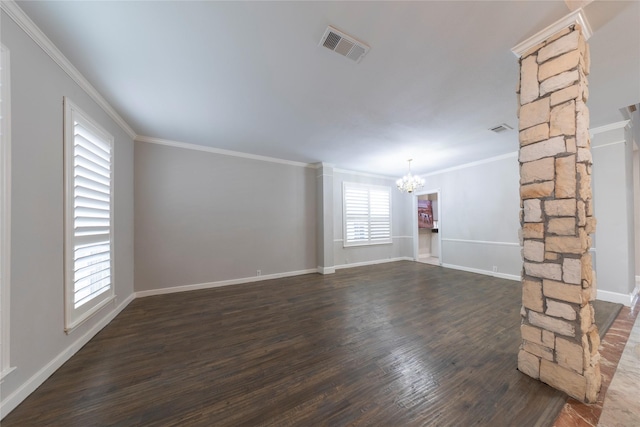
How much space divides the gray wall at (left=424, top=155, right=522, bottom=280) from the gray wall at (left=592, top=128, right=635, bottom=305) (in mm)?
1055

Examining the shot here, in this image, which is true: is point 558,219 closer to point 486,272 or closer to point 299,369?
point 299,369

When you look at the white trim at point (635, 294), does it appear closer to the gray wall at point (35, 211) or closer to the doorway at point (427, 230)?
the doorway at point (427, 230)

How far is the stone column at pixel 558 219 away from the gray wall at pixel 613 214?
9.55ft

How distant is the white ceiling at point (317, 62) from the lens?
1.47m

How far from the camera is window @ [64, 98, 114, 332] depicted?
193cm

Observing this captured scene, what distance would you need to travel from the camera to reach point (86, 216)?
2166mm

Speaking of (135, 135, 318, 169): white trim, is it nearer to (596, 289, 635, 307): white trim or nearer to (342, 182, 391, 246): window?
(342, 182, 391, 246): window

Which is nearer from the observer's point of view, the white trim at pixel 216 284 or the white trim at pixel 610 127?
the white trim at pixel 610 127

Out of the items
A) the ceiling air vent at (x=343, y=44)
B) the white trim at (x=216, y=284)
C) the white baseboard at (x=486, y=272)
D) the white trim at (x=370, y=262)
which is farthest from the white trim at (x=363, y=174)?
the ceiling air vent at (x=343, y=44)

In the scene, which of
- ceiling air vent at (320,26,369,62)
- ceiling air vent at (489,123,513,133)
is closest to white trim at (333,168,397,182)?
ceiling air vent at (489,123,513,133)

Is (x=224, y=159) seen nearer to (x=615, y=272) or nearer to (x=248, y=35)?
(x=248, y=35)

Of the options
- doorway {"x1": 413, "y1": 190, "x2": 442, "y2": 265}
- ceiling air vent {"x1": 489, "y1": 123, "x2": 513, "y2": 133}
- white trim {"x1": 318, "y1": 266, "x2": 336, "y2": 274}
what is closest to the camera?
ceiling air vent {"x1": 489, "y1": 123, "x2": 513, "y2": 133}

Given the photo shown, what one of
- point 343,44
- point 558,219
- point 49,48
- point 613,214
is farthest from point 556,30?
point 49,48

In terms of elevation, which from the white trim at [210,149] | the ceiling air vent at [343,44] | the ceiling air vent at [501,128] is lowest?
the white trim at [210,149]
